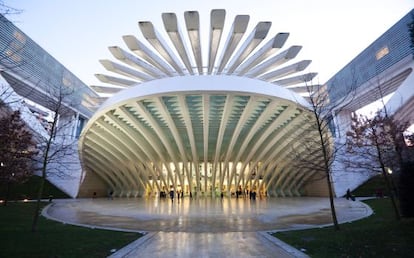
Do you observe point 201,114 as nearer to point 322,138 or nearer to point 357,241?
point 322,138

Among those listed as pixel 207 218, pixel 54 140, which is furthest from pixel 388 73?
pixel 54 140

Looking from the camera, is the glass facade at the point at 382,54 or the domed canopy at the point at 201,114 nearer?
the domed canopy at the point at 201,114

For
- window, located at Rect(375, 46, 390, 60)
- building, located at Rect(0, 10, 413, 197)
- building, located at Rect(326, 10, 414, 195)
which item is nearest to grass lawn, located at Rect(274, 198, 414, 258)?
building, located at Rect(0, 10, 413, 197)

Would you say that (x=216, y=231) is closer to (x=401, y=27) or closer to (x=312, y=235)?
(x=312, y=235)

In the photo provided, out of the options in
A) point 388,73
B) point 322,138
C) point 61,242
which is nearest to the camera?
point 61,242

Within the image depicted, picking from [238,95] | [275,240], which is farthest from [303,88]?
[275,240]

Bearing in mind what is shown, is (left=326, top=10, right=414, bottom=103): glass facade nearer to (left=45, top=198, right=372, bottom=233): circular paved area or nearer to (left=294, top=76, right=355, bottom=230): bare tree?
(left=294, top=76, right=355, bottom=230): bare tree

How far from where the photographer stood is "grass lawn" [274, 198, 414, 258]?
19.1 ft

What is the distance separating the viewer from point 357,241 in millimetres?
6891

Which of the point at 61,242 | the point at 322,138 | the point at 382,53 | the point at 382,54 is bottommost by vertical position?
the point at 61,242

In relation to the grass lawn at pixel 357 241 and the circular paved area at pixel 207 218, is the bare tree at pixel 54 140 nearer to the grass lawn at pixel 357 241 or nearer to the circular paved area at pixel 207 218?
the circular paved area at pixel 207 218

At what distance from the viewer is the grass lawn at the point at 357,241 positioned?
5.81m

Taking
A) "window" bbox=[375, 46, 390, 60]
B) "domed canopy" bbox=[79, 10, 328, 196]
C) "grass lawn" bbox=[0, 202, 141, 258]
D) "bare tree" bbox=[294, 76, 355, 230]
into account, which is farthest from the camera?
"window" bbox=[375, 46, 390, 60]

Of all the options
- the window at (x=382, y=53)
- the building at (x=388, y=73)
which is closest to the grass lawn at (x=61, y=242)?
the building at (x=388, y=73)
